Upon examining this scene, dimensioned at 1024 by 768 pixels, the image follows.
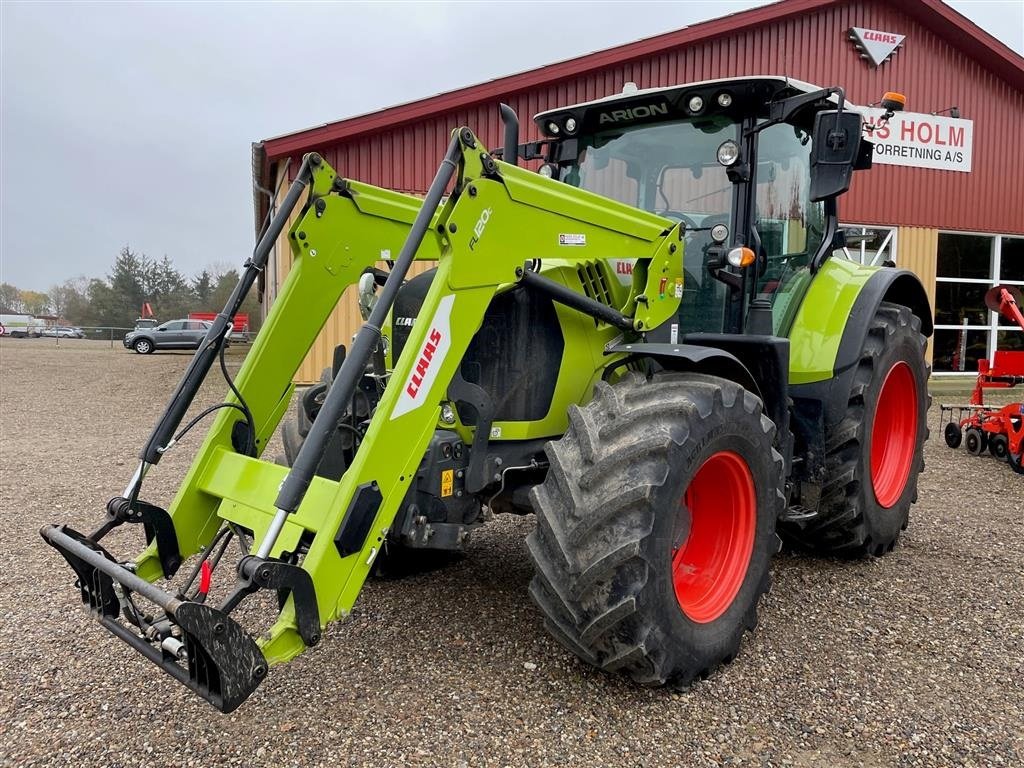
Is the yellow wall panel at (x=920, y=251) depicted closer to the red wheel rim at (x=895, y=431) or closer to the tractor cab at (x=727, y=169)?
the red wheel rim at (x=895, y=431)

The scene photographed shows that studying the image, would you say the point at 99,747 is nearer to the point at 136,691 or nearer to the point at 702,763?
the point at 136,691

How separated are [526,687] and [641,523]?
86cm

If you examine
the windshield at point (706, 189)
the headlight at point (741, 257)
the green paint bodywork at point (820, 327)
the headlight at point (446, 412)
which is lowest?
the headlight at point (446, 412)

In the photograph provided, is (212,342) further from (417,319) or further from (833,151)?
(833,151)

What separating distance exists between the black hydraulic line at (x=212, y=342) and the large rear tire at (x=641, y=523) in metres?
1.54

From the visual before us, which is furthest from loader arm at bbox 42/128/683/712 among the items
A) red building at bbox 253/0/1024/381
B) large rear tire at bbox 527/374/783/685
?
red building at bbox 253/0/1024/381

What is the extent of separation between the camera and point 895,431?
5.16 metres

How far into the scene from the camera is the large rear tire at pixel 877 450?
4.25 metres

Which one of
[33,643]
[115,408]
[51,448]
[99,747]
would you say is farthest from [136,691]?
[115,408]

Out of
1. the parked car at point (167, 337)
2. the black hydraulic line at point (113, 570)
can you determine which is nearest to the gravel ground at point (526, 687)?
the black hydraulic line at point (113, 570)

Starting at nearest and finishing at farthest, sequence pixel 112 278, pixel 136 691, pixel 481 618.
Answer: pixel 136 691
pixel 481 618
pixel 112 278

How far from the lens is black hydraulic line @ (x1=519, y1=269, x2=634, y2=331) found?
10.8ft

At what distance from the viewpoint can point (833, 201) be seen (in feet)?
14.9

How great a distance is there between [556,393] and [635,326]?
46 cm
